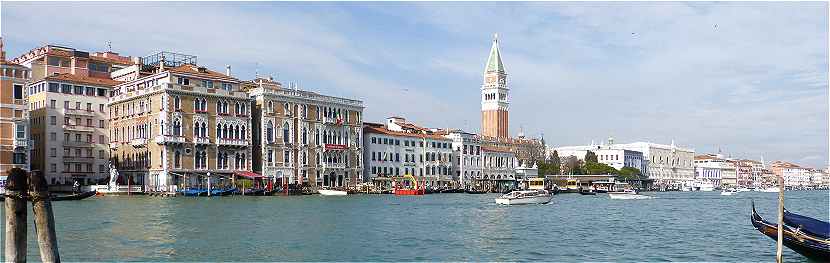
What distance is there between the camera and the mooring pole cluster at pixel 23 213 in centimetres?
937

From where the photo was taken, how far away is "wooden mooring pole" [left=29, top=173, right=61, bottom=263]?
9477 millimetres

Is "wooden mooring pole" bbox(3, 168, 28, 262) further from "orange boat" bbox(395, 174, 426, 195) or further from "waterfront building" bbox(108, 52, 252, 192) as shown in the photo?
"orange boat" bbox(395, 174, 426, 195)

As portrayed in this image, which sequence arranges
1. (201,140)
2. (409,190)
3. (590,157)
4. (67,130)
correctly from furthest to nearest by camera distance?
1. (590,157)
2. (409,190)
3. (201,140)
4. (67,130)

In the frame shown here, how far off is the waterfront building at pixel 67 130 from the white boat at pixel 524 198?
23.7 m

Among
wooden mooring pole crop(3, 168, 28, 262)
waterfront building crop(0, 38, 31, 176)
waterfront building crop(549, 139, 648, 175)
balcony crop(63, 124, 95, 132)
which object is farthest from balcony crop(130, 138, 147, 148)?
waterfront building crop(549, 139, 648, 175)

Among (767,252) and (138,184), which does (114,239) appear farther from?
(138,184)

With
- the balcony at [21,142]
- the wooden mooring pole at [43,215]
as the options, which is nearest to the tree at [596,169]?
the balcony at [21,142]

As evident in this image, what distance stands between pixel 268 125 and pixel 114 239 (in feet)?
108

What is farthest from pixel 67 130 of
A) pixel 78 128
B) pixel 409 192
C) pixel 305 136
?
pixel 409 192

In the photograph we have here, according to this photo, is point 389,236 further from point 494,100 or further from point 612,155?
point 612,155

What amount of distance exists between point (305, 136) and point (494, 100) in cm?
4408

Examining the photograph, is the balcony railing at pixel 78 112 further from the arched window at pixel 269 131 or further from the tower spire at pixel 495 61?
the tower spire at pixel 495 61

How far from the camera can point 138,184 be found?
1902 inches

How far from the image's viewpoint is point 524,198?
40844 millimetres
